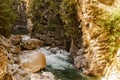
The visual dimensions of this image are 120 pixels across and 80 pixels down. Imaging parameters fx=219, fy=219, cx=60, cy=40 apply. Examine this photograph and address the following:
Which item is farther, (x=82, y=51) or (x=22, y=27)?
(x=22, y=27)

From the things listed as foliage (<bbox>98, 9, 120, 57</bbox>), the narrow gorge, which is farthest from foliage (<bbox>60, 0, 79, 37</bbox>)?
foliage (<bbox>98, 9, 120, 57</bbox>)

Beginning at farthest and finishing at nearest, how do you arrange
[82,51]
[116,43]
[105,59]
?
[82,51], [105,59], [116,43]

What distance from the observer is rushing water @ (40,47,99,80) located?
15.3 metres

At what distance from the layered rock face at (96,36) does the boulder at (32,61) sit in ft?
10.7

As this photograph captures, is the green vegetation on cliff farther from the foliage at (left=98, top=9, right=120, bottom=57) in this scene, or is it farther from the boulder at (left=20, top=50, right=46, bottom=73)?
the foliage at (left=98, top=9, right=120, bottom=57)

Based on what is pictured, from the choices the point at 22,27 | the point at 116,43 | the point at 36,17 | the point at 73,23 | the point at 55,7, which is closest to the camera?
the point at 116,43

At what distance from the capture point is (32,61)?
15359mm

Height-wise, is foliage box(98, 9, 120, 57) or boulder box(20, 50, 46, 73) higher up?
foliage box(98, 9, 120, 57)

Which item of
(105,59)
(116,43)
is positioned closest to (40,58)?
(105,59)

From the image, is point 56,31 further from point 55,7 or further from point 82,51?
point 82,51

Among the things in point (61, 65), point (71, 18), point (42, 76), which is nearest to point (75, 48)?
point (61, 65)

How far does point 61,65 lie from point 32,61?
3.41 meters

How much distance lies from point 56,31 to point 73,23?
542 cm

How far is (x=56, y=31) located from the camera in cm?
2400
